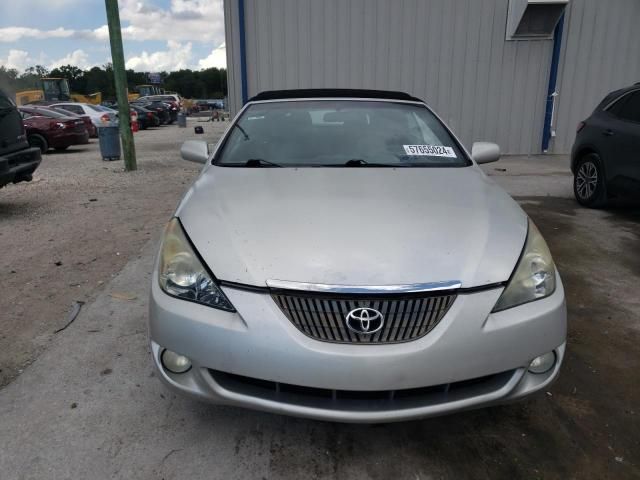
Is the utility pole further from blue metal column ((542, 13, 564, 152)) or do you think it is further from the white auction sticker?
blue metal column ((542, 13, 564, 152))

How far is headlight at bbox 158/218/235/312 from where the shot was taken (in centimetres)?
190

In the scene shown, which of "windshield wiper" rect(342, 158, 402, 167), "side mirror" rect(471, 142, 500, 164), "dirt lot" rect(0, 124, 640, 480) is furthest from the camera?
"side mirror" rect(471, 142, 500, 164)

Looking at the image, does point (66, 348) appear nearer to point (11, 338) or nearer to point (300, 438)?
point (11, 338)

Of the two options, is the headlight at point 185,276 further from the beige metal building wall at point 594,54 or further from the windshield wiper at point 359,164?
the beige metal building wall at point 594,54

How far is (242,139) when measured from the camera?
329 centimetres

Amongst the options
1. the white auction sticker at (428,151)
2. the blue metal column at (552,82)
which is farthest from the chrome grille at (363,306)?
the blue metal column at (552,82)

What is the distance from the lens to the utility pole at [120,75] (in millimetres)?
9539

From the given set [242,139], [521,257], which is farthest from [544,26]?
[521,257]

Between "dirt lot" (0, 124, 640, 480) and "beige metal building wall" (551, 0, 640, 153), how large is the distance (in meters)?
7.82

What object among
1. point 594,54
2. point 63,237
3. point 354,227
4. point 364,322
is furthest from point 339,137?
point 594,54

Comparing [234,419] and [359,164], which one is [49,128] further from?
[234,419]

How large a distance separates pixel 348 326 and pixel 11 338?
2406mm

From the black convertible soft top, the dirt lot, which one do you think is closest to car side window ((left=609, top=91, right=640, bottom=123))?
the dirt lot

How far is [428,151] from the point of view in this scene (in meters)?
3.08
